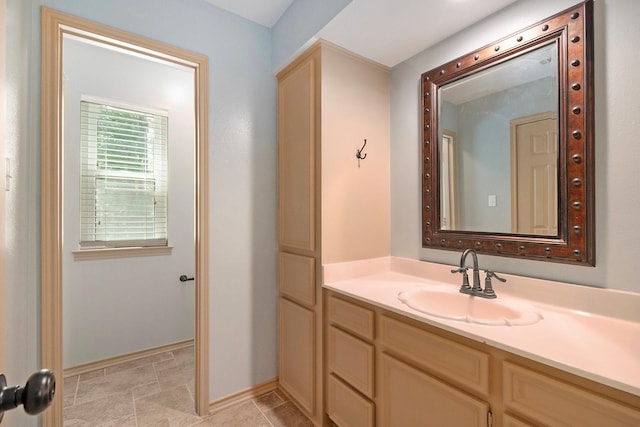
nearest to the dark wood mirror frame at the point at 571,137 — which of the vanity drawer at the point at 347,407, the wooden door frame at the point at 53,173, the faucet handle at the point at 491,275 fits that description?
the faucet handle at the point at 491,275

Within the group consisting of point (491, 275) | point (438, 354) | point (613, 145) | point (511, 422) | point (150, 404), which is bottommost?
point (150, 404)

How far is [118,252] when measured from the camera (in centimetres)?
244

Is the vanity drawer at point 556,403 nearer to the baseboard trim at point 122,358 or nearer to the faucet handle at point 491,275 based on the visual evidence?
the faucet handle at point 491,275

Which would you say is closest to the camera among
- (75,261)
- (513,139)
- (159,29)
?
(513,139)

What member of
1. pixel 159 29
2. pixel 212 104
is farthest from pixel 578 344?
pixel 159 29

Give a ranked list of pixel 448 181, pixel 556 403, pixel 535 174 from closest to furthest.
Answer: pixel 556 403 → pixel 535 174 → pixel 448 181

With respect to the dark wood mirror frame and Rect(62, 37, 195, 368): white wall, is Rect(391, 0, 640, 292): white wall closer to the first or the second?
the dark wood mirror frame

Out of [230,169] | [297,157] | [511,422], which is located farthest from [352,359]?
[230,169]

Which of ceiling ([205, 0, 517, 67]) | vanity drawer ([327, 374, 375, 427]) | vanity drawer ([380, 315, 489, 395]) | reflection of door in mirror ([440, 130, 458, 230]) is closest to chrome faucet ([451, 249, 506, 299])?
reflection of door in mirror ([440, 130, 458, 230])

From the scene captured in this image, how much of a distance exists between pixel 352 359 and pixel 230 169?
55.0 inches

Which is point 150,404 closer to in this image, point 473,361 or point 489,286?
point 473,361

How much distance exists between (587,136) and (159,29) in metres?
2.27

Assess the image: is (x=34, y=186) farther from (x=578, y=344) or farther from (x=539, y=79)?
(x=539, y=79)

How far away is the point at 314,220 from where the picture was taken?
5.73ft
